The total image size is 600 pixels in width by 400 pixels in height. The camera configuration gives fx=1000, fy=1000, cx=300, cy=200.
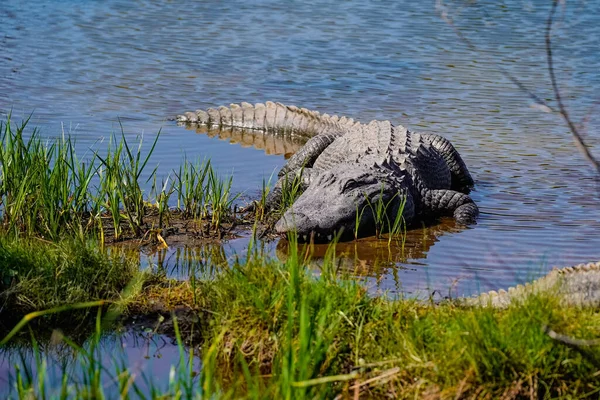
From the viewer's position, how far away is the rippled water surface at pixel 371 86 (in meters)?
6.56

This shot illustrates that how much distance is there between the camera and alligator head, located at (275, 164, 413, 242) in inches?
256

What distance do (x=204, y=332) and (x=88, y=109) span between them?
625 centimetres

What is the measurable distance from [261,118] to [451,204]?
3350 millimetres

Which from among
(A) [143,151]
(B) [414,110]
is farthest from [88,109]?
(B) [414,110]

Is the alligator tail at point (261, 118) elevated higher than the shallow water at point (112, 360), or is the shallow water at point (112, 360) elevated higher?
the alligator tail at point (261, 118)

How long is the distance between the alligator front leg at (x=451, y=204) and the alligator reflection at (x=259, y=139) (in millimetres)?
2292

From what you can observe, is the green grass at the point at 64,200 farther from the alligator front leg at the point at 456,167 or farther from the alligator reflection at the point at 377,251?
the alligator front leg at the point at 456,167

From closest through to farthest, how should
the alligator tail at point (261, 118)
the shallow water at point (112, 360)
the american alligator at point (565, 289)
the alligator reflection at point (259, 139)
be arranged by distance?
the shallow water at point (112, 360), the american alligator at point (565, 289), the alligator reflection at point (259, 139), the alligator tail at point (261, 118)

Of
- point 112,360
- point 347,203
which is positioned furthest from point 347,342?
point 347,203

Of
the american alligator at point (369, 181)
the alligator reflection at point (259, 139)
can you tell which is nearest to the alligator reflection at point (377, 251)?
the american alligator at point (369, 181)

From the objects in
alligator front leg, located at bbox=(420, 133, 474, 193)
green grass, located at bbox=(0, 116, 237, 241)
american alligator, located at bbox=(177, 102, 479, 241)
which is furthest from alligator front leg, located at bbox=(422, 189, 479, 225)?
green grass, located at bbox=(0, 116, 237, 241)

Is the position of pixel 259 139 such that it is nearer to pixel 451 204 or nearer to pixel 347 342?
pixel 451 204

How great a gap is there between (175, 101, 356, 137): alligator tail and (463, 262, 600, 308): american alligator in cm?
540

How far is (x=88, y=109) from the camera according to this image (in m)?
10.2
